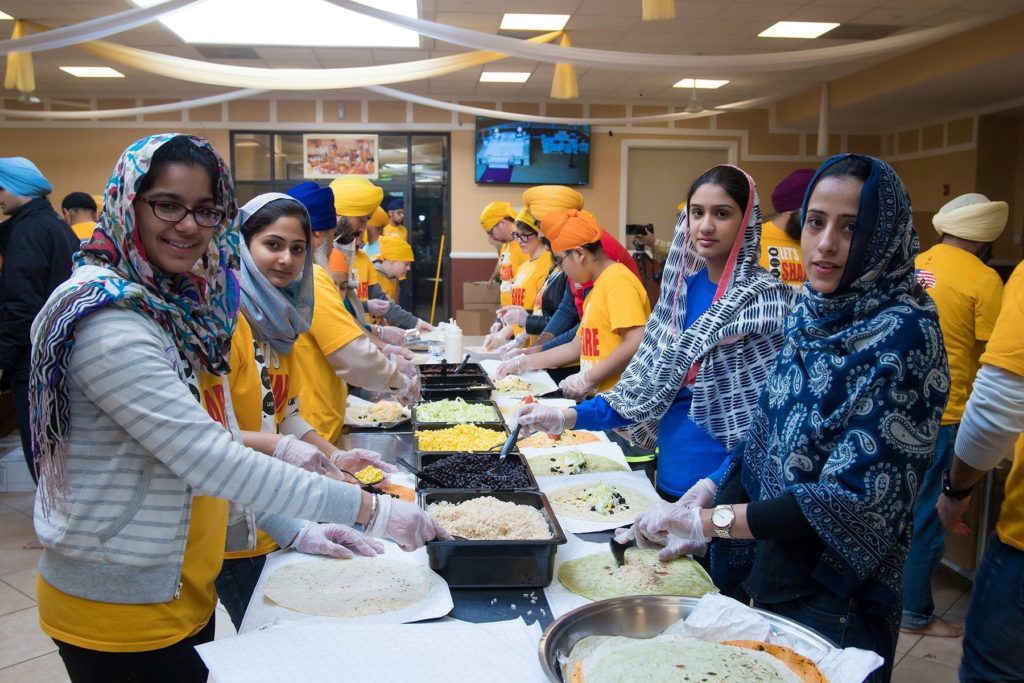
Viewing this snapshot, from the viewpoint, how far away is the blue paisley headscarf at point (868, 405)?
3.68ft

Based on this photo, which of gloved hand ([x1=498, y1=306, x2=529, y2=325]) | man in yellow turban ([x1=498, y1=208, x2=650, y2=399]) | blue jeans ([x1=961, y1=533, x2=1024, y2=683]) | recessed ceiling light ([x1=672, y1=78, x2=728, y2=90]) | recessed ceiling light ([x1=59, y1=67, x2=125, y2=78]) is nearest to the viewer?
blue jeans ([x1=961, y1=533, x2=1024, y2=683])

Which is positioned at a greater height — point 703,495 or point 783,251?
point 783,251

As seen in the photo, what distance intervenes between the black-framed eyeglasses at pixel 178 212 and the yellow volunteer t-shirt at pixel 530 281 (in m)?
3.15

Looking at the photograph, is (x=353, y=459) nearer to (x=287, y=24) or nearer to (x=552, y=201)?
(x=552, y=201)

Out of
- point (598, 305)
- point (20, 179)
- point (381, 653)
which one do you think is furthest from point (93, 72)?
point (381, 653)

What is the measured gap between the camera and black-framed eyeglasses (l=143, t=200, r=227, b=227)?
1157 mm

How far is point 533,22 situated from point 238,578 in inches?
215

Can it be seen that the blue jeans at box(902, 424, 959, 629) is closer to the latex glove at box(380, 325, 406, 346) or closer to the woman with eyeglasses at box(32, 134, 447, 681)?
the woman with eyeglasses at box(32, 134, 447, 681)

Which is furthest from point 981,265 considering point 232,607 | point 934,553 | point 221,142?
point 221,142

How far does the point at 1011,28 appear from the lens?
5559 mm

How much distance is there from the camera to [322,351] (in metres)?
2.25

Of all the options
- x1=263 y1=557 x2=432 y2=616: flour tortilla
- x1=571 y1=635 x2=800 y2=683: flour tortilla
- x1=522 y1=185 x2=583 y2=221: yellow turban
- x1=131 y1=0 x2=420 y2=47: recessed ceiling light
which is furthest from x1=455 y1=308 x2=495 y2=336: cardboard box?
x1=571 y1=635 x2=800 y2=683: flour tortilla

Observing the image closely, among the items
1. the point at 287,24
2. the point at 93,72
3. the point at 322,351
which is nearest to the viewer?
the point at 322,351

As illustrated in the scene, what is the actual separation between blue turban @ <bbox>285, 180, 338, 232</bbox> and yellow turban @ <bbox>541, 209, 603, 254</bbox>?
851 millimetres
